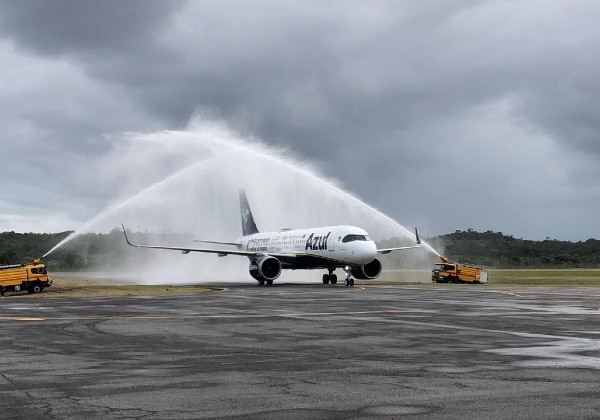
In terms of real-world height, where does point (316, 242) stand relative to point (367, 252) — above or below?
above

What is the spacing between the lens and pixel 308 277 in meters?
81.1

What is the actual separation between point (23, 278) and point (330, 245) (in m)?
22.5

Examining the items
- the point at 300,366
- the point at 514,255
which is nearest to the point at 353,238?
the point at 300,366

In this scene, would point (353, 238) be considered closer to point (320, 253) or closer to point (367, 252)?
point (367, 252)

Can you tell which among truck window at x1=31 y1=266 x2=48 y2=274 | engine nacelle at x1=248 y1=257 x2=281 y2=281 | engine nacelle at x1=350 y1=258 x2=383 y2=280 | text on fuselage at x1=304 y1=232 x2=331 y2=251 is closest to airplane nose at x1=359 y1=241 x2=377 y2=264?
text on fuselage at x1=304 y1=232 x2=331 y2=251

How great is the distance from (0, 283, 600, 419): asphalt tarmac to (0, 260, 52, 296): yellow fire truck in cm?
2406

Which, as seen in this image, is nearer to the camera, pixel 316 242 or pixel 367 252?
pixel 367 252

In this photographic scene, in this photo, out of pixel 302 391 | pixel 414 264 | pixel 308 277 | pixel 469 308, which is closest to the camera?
pixel 302 391

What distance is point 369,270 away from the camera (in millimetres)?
60031

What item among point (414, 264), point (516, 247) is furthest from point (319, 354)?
point (516, 247)

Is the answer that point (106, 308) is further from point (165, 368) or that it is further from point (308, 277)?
point (308, 277)

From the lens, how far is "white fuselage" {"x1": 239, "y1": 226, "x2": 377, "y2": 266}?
177 ft

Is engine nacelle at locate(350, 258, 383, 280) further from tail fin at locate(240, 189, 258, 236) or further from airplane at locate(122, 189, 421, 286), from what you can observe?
tail fin at locate(240, 189, 258, 236)

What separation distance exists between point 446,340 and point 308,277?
63568mm
